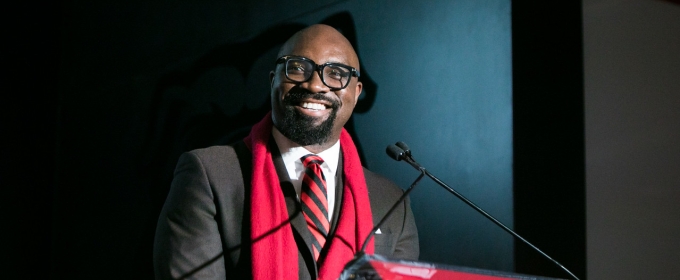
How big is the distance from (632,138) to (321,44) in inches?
52.2

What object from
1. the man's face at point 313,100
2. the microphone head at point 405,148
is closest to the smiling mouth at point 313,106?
the man's face at point 313,100

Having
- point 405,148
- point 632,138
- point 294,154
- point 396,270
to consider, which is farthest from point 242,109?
point 396,270

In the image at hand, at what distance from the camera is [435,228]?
237 centimetres

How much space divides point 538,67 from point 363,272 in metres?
1.49

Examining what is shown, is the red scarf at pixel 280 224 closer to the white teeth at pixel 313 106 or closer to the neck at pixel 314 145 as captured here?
the neck at pixel 314 145

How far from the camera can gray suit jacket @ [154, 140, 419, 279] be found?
1.56 metres

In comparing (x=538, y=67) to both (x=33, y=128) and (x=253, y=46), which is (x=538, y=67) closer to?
(x=253, y=46)

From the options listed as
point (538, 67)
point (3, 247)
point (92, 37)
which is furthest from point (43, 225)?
point (538, 67)

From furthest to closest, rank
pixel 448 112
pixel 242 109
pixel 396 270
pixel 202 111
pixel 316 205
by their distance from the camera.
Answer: pixel 202 111 < pixel 242 109 < pixel 448 112 < pixel 316 205 < pixel 396 270

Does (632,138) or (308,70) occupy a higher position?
(308,70)

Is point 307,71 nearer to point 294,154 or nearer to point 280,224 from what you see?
point 294,154

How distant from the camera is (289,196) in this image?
1686 mm

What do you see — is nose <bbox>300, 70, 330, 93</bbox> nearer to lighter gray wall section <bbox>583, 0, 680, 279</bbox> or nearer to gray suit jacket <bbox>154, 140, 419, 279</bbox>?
gray suit jacket <bbox>154, 140, 419, 279</bbox>

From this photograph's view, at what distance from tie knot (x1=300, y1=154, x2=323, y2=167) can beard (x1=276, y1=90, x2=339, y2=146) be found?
35mm
